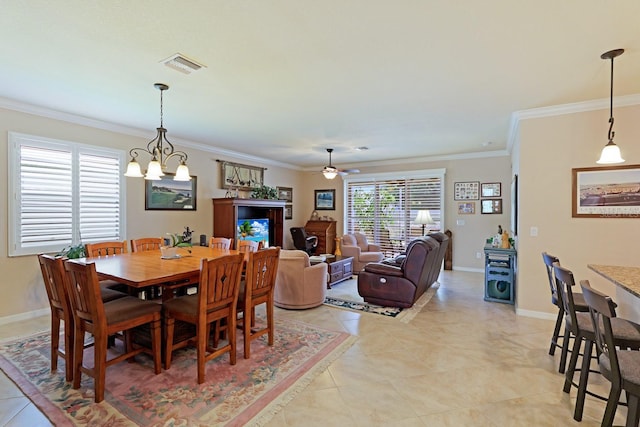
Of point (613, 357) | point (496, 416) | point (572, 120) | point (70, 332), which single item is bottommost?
point (496, 416)

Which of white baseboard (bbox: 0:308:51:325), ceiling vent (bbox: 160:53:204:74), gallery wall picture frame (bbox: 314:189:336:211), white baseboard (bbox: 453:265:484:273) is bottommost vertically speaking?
white baseboard (bbox: 0:308:51:325)

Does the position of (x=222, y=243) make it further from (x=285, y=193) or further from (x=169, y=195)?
(x=285, y=193)

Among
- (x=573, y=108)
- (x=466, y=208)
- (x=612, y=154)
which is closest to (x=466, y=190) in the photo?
(x=466, y=208)

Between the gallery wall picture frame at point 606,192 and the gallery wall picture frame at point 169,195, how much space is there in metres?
5.76

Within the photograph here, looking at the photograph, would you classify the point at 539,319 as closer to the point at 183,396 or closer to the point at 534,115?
the point at 534,115

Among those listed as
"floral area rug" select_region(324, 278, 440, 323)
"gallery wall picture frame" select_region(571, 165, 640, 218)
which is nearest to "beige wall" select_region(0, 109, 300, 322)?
"floral area rug" select_region(324, 278, 440, 323)

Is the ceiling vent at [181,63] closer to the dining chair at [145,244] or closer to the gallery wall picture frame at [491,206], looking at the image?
the dining chair at [145,244]

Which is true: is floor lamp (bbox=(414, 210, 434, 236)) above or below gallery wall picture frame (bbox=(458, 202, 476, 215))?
below

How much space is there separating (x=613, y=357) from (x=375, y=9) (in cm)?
236

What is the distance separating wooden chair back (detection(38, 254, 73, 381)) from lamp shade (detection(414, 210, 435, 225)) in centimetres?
609

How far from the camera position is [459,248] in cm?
703

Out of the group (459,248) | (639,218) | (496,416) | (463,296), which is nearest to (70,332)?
(496,416)

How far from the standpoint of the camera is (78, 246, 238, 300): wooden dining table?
2.42 metres

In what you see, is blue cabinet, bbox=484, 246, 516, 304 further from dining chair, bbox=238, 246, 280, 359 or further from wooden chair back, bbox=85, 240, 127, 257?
wooden chair back, bbox=85, 240, 127, 257
